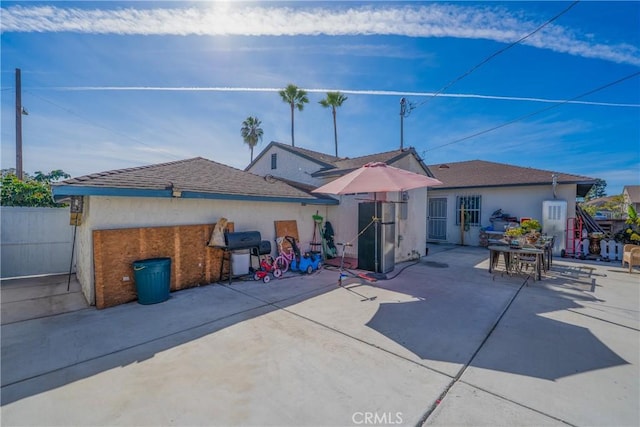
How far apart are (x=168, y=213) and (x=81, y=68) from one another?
5.39m

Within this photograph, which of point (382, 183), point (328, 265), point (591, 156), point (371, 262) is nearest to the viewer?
point (382, 183)

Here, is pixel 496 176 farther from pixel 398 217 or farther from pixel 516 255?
pixel 398 217

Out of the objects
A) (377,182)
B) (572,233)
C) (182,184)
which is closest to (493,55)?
(377,182)

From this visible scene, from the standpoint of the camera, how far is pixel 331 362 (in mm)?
3020

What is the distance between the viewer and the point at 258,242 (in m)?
6.70

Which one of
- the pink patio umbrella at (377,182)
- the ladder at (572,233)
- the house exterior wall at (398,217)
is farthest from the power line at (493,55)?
the ladder at (572,233)

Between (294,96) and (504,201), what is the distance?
1885 cm

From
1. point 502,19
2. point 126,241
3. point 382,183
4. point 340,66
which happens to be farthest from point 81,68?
point 502,19

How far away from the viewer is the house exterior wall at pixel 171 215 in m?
5.00

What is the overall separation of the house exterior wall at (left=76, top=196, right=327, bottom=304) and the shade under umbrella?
2.64m

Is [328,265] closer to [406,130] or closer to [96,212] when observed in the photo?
[96,212]

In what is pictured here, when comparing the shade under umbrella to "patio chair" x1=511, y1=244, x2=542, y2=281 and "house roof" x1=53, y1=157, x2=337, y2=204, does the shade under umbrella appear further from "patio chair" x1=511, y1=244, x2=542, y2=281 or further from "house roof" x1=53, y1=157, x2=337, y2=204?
"patio chair" x1=511, y1=244, x2=542, y2=281

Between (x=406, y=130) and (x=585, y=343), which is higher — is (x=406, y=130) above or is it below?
above

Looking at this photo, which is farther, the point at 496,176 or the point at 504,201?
the point at 496,176
